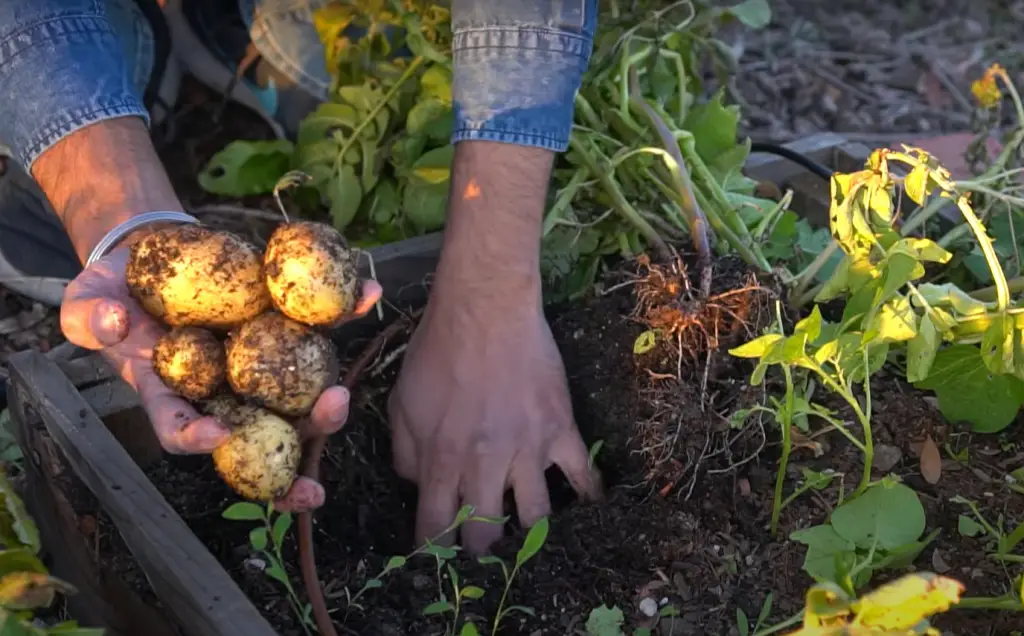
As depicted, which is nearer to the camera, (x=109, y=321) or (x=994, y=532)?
(x=109, y=321)

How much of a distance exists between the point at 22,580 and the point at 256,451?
0.93 ft

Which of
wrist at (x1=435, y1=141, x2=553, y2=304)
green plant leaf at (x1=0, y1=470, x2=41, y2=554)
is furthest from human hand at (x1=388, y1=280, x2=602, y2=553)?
green plant leaf at (x1=0, y1=470, x2=41, y2=554)

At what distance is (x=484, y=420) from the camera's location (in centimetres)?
120

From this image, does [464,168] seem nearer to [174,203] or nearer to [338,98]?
[174,203]

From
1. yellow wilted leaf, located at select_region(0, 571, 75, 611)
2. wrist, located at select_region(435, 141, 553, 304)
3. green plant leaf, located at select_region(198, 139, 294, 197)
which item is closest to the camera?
yellow wilted leaf, located at select_region(0, 571, 75, 611)

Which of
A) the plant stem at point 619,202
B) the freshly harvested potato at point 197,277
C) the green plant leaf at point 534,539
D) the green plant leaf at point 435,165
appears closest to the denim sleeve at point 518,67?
the plant stem at point 619,202

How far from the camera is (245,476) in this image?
98cm

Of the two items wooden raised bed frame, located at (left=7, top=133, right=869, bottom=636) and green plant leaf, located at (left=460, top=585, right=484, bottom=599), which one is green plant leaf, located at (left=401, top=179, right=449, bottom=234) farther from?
green plant leaf, located at (left=460, top=585, right=484, bottom=599)

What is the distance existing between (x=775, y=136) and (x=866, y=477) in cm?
152

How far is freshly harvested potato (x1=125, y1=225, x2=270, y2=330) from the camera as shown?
0.97m

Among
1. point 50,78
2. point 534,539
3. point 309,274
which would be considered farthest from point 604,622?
point 50,78

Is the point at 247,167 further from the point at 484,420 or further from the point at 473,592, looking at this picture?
the point at 473,592

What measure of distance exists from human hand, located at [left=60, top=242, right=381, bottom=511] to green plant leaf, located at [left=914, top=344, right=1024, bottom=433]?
64 centimetres

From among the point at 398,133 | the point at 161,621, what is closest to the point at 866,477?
the point at 161,621
